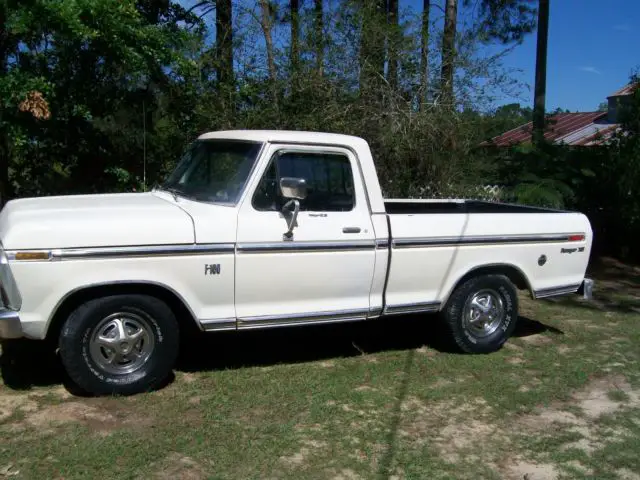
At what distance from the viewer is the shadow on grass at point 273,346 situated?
5473 mm

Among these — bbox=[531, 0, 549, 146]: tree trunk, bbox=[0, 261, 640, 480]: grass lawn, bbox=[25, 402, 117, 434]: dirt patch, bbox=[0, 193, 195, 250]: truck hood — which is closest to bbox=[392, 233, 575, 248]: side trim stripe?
bbox=[0, 261, 640, 480]: grass lawn

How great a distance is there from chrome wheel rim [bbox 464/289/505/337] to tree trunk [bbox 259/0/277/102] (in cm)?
485

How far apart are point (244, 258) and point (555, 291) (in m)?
3.31

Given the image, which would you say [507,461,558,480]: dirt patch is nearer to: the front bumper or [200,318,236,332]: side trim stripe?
[200,318,236,332]: side trim stripe

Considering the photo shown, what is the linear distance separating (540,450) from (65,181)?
758 cm

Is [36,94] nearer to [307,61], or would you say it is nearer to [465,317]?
[307,61]

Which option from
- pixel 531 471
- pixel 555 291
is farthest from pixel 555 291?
pixel 531 471

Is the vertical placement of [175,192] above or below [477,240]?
above

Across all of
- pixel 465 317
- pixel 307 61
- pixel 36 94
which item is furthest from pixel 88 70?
pixel 465 317

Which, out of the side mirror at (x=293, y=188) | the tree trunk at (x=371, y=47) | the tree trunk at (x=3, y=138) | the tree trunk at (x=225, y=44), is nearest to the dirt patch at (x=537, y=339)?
the side mirror at (x=293, y=188)

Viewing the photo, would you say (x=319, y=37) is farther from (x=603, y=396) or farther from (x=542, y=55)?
(x=542, y=55)

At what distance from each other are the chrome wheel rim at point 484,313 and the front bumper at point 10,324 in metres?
3.86

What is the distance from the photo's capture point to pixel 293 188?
16.7ft

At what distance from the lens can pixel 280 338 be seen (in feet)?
22.1
